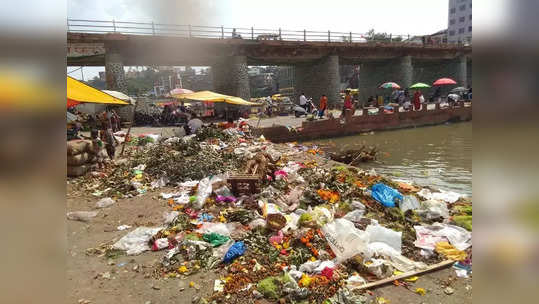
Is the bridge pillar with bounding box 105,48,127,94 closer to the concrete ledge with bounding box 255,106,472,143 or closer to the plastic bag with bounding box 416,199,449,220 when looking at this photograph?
the concrete ledge with bounding box 255,106,472,143

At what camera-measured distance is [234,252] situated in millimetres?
4004

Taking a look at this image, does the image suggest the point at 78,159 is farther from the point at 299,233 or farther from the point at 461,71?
the point at 461,71

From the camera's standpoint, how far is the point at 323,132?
626 inches

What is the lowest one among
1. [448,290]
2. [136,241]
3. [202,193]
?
[448,290]

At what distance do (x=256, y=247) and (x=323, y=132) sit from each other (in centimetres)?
1217

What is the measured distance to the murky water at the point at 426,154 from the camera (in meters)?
9.30

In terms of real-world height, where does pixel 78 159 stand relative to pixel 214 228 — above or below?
above

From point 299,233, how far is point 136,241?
2172mm

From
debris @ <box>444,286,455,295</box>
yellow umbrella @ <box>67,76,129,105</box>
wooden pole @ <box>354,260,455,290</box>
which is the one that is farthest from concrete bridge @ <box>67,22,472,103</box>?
debris @ <box>444,286,455,295</box>

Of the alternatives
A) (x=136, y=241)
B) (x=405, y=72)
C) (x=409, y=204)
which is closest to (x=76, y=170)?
(x=136, y=241)

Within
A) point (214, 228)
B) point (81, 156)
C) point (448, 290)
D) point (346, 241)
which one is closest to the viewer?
point (448, 290)

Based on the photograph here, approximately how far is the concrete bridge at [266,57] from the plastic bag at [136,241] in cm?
1391
